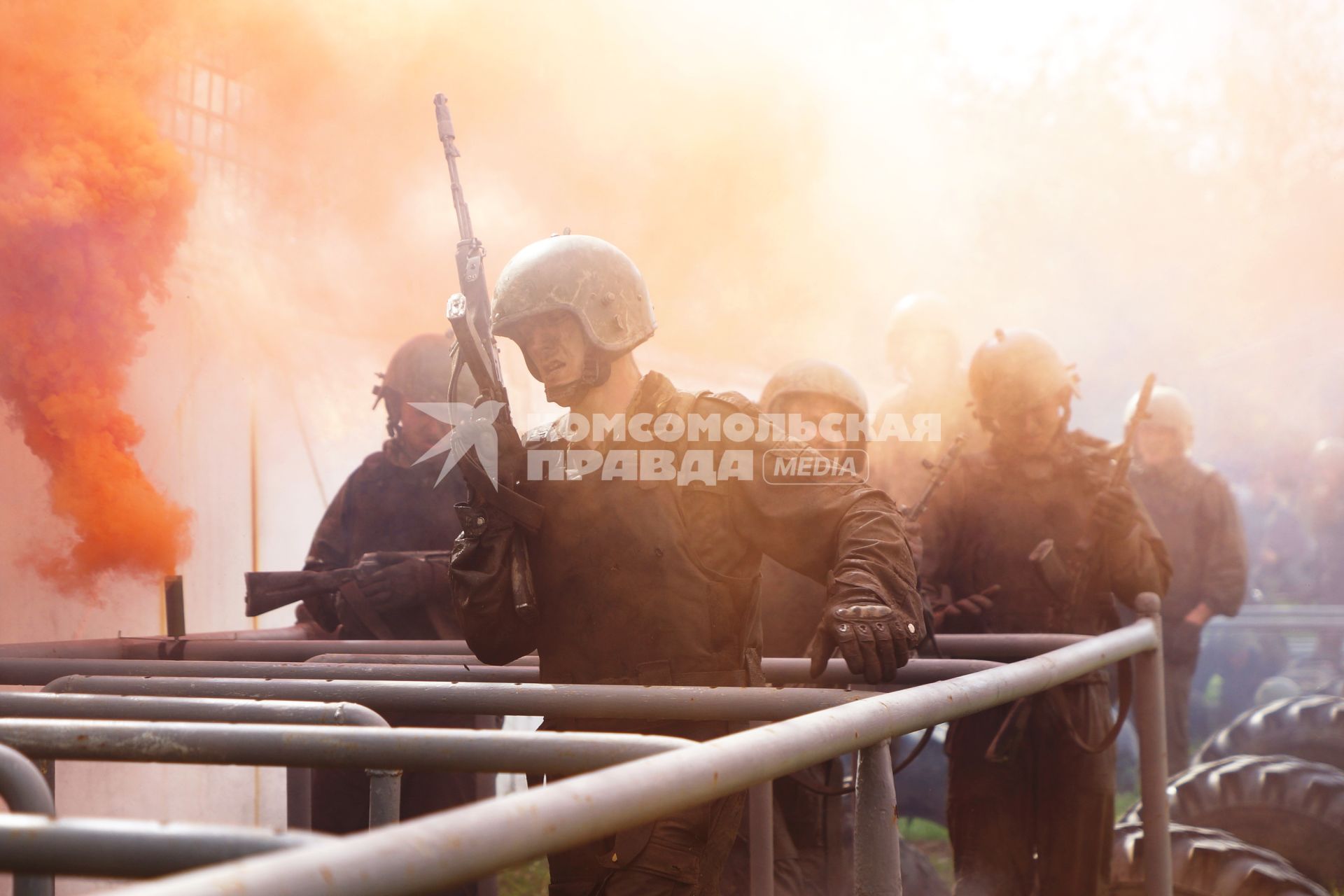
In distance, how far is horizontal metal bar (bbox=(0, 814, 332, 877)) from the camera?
959 millimetres

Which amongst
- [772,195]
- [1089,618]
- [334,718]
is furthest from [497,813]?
[772,195]

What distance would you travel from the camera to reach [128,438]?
15.5ft

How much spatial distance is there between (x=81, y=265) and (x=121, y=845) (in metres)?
4.08

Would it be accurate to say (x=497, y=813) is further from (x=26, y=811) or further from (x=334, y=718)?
(x=334, y=718)

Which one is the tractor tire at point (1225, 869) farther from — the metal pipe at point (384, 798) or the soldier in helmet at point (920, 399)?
the metal pipe at point (384, 798)

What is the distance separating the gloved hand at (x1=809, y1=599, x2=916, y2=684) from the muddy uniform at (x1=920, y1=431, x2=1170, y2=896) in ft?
6.94

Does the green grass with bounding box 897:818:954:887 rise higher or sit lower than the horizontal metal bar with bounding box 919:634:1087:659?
lower

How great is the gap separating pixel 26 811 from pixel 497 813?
620mm

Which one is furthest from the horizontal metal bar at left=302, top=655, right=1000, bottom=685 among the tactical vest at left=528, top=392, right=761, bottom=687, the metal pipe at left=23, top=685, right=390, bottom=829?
the metal pipe at left=23, top=685, right=390, bottom=829

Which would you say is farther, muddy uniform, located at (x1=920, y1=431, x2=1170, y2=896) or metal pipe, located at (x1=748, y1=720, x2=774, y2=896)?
muddy uniform, located at (x1=920, y1=431, x2=1170, y2=896)

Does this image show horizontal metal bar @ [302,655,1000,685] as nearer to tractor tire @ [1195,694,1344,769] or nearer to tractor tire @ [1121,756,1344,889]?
tractor tire @ [1121,756,1344,889]

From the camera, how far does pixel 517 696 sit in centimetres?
213

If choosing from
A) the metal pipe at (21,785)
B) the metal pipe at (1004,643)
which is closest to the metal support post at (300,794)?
the metal pipe at (1004,643)

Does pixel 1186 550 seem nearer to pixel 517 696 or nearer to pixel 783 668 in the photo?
pixel 783 668
